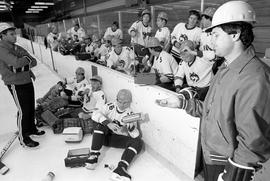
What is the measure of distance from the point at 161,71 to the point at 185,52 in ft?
1.48

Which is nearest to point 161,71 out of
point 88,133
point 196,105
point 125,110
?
point 125,110

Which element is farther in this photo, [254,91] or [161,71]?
[161,71]

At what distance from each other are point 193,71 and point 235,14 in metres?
1.47

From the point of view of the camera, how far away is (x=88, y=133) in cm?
271

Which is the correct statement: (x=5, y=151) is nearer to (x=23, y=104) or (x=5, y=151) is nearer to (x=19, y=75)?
(x=23, y=104)

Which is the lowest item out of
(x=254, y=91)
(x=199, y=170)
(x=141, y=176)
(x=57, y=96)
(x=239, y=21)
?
(x=141, y=176)

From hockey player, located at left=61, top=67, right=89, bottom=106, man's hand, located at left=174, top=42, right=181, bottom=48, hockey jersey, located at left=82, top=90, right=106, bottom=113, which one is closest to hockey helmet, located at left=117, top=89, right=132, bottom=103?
hockey jersey, located at left=82, top=90, right=106, bottom=113

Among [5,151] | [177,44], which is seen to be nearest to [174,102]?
[177,44]

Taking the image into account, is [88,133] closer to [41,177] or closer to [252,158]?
[41,177]

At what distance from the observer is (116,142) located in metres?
2.31

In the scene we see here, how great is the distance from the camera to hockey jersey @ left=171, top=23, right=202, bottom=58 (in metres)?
2.89

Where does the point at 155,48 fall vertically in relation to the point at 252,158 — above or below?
above

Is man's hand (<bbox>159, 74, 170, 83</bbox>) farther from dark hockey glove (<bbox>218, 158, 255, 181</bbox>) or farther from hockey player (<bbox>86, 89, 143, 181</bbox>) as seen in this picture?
dark hockey glove (<bbox>218, 158, 255, 181</bbox>)

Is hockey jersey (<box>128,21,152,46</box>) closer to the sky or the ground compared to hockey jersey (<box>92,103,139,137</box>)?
closer to the sky
